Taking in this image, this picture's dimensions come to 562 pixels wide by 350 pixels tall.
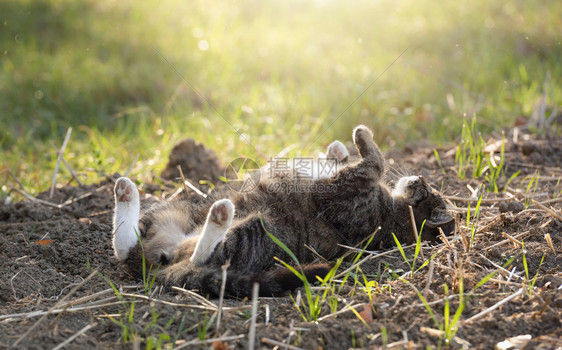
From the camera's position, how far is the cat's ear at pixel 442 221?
8.79 feet

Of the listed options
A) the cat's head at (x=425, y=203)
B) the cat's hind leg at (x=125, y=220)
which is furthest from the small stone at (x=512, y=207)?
the cat's hind leg at (x=125, y=220)

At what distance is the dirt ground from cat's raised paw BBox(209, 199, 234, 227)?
32 cm

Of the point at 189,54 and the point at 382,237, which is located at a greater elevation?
the point at 189,54

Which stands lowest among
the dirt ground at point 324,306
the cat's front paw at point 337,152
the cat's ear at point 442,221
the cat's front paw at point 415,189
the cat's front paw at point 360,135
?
the dirt ground at point 324,306

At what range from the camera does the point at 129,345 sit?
175cm

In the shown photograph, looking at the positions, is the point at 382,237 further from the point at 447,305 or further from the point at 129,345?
the point at 129,345

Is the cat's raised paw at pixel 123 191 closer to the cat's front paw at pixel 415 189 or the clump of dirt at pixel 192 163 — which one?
the clump of dirt at pixel 192 163

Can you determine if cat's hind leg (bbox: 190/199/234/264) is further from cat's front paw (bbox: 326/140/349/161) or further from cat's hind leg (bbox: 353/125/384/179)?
cat's front paw (bbox: 326/140/349/161)

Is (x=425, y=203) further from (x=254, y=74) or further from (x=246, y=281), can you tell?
(x=254, y=74)

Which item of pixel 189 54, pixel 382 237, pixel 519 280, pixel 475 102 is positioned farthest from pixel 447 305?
pixel 189 54

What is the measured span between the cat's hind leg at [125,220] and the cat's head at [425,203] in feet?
4.44

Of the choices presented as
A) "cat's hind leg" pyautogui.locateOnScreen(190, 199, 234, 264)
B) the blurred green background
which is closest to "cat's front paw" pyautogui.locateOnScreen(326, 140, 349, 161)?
the blurred green background

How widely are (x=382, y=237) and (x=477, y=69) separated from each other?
12.1ft

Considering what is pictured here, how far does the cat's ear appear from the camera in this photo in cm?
268
